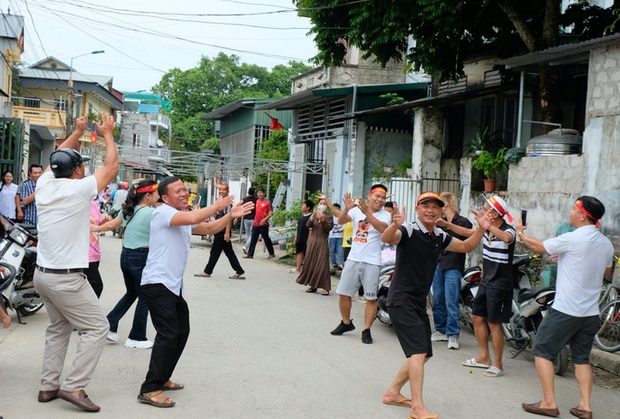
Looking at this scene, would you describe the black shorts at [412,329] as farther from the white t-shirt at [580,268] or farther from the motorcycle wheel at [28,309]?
the motorcycle wheel at [28,309]

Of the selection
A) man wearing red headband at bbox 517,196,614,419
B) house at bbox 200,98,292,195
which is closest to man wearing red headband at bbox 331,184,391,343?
man wearing red headband at bbox 517,196,614,419

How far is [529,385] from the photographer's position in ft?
24.7

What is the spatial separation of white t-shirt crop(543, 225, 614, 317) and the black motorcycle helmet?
4.08m

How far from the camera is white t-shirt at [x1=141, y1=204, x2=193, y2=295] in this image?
6.16 meters

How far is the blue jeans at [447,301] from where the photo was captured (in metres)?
9.27

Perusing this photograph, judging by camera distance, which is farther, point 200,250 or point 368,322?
point 200,250

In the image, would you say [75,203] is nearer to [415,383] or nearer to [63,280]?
[63,280]

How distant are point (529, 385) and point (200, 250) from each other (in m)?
15.1

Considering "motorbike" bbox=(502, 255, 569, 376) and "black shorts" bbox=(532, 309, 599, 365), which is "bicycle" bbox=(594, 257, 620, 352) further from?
"black shorts" bbox=(532, 309, 599, 365)

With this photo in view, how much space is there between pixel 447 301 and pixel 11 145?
11551 millimetres

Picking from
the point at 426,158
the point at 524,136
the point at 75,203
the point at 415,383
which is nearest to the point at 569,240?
the point at 415,383

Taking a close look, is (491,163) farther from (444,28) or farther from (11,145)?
(11,145)

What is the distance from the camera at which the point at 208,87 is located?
66.3 meters

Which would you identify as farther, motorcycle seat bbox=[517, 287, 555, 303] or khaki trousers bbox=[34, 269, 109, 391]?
motorcycle seat bbox=[517, 287, 555, 303]
